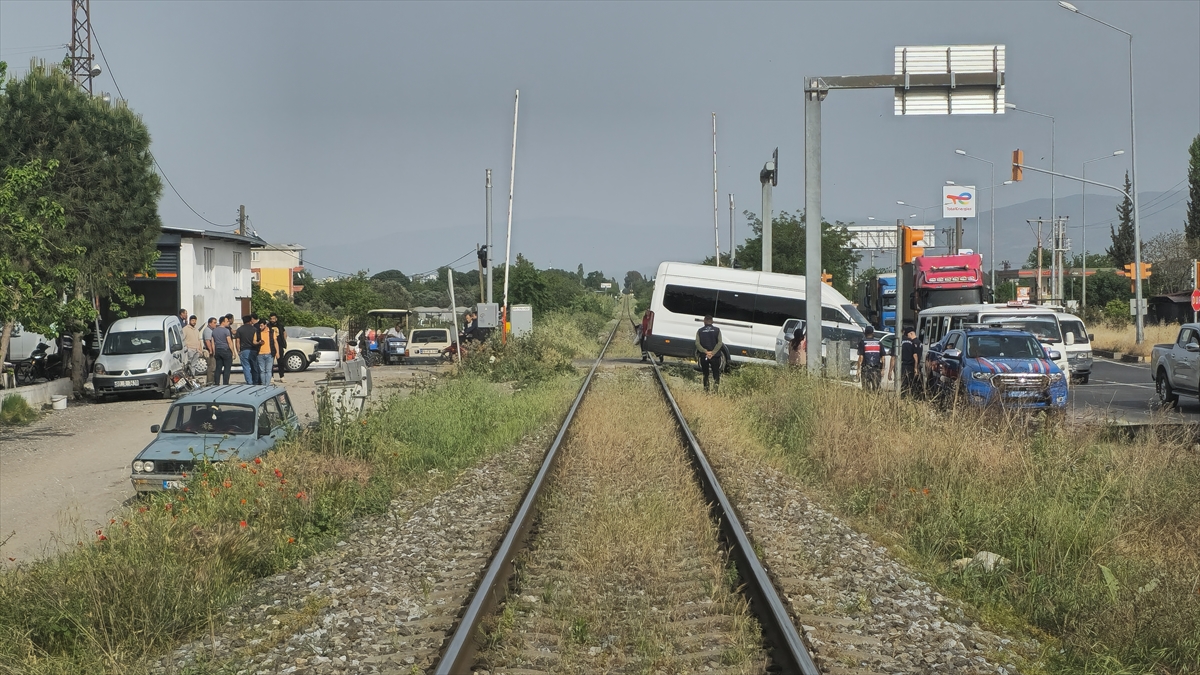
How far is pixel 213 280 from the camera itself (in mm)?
45344

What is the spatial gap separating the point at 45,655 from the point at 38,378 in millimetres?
30233

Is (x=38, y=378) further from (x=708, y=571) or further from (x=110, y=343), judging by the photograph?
(x=708, y=571)

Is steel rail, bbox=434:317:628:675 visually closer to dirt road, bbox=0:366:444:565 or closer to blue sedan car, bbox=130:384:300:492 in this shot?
dirt road, bbox=0:366:444:565

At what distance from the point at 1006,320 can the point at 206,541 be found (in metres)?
20.3

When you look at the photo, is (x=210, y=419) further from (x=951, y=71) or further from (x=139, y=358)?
(x=139, y=358)

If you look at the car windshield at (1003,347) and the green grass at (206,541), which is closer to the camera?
the green grass at (206,541)

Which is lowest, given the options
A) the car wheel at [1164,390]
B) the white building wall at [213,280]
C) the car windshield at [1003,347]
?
the car wheel at [1164,390]

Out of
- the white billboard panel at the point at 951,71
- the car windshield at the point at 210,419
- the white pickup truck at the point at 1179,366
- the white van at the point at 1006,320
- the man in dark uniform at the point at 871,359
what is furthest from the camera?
the white van at the point at 1006,320

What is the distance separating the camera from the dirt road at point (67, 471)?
11.3m

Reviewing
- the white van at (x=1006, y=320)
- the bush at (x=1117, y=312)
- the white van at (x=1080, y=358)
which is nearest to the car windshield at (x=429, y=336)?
the white van at (x=1006, y=320)

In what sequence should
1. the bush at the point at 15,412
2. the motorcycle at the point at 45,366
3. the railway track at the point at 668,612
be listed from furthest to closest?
the motorcycle at the point at 45,366, the bush at the point at 15,412, the railway track at the point at 668,612

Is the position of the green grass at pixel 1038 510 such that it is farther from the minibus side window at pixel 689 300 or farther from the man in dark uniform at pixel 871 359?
the minibus side window at pixel 689 300

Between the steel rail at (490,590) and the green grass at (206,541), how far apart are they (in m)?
1.56

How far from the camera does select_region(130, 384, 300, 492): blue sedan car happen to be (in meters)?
12.2
